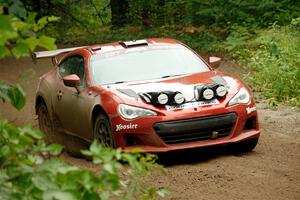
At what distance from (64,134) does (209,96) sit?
293cm

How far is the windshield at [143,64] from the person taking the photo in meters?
9.77

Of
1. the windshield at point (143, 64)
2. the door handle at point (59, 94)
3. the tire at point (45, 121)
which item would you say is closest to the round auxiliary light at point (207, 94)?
the windshield at point (143, 64)

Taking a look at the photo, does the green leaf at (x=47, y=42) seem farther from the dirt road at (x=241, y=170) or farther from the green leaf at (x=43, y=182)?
the dirt road at (x=241, y=170)

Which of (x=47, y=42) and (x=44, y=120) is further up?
(x=47, y=42)

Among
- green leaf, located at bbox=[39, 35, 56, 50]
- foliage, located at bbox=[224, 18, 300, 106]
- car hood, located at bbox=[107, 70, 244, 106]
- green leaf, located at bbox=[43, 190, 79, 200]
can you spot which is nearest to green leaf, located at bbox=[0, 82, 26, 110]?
green leaf, located at bbox=[39, 35, 56, 50]

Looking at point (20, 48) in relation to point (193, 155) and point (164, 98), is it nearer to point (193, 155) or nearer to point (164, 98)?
point (164, 98)

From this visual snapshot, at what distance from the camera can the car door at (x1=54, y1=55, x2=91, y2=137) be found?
9701 millimetres

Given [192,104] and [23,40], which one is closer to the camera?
[23,40]

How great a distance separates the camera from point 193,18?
1011 inches

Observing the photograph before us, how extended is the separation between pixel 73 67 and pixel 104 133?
218cm

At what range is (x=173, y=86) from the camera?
9000mm

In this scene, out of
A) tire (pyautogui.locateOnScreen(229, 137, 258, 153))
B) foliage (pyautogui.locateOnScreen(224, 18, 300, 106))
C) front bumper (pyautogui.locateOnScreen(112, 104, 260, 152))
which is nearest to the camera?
front bumper (pyautogui.locateOnScreen(112, 104, 260, 152))

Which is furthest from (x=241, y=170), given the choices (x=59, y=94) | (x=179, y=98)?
(x=59, y=94)

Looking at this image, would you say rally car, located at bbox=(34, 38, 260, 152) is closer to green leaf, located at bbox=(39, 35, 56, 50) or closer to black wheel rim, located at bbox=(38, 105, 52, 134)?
black wheel rim, located at bbox=(38, 105, 52, 134)
